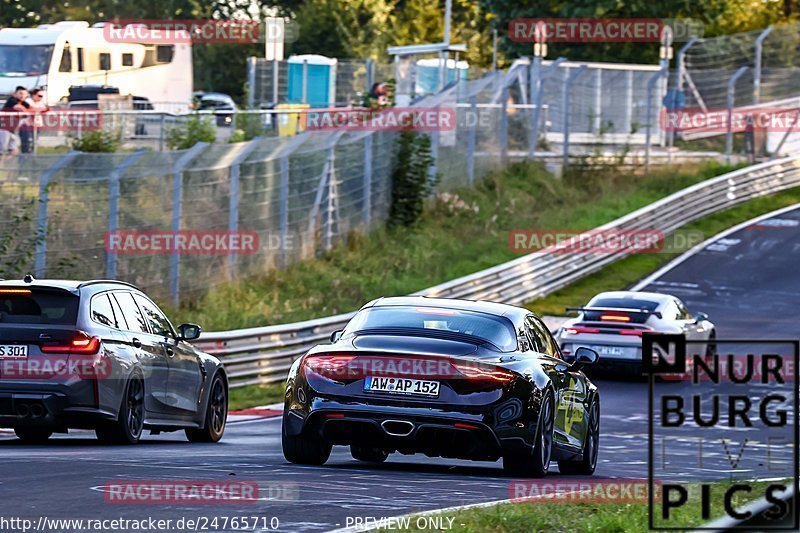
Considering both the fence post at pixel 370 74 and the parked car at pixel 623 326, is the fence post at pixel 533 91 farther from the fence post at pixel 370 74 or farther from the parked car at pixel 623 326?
the parked car at pixel 623 326

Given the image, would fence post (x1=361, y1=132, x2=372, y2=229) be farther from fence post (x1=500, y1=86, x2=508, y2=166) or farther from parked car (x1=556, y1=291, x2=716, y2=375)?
parked car (x1=556, y1=291, x2=716, y2=375)

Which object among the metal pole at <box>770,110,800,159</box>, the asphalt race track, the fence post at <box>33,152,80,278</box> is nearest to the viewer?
the asphalt race track

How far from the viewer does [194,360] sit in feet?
46.7

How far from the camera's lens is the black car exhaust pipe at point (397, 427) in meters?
10.4

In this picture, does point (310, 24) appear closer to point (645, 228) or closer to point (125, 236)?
point (645, 228)

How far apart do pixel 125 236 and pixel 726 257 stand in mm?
17468

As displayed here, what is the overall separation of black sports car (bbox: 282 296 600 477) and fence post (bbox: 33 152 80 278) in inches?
384

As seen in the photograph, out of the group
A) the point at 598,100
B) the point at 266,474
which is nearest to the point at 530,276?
the point at 598,100

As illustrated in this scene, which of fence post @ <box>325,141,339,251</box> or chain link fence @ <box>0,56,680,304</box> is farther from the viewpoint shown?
fence post @ <box>325,141,339,251</box>

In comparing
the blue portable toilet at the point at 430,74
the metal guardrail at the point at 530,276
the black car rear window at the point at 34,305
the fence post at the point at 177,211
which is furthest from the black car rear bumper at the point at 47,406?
the blue portable toilet at the point at 430,74

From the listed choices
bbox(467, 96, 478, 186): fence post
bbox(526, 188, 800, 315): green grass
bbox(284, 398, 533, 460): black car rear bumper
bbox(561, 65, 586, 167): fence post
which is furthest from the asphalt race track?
bbox(561, 65, 586, 167): fence post

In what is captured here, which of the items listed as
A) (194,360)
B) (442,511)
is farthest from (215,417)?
(442,511)

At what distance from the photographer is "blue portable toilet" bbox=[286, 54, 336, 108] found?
48219 millimetres

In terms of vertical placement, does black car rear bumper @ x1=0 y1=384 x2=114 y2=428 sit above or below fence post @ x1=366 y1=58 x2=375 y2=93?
below
